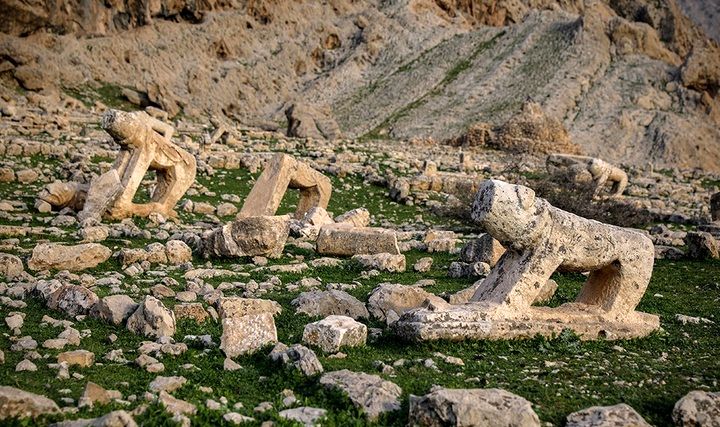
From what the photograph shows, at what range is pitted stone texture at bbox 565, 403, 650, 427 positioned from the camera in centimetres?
628

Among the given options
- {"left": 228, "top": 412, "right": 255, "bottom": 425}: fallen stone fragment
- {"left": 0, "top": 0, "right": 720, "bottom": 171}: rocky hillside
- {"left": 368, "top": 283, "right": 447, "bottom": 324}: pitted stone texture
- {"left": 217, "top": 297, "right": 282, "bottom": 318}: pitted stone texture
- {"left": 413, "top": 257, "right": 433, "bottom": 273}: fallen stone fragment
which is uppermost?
{"left": 228, "top": 412, "right": 255, "bottom": 425}: fallen stone fragment

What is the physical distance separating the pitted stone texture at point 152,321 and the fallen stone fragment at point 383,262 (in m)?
5.21

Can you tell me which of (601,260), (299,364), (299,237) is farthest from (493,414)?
(299,237)

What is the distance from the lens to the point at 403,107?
181 feet

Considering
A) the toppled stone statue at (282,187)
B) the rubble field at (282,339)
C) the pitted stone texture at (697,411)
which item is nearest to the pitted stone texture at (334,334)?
the rubble field at (282,339)

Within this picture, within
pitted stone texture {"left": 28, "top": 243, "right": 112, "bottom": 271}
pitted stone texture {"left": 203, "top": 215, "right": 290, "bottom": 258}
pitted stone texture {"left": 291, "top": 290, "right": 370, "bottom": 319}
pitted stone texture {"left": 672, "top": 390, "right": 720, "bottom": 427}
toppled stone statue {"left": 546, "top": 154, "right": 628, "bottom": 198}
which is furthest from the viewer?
toppled stone statue {"left": 546, "top": 154, "right": 628, "bottom": 198}

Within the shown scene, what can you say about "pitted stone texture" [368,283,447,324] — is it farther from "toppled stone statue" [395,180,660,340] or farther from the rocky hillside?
the rocky hillside

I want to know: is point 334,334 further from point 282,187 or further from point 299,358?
point 282,187

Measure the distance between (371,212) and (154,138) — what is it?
642cm

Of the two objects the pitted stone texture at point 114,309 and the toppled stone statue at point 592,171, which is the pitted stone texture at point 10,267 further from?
the toppled stone statue at point 592,171

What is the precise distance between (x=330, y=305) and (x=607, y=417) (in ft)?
14.2

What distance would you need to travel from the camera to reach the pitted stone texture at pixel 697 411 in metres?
6.50

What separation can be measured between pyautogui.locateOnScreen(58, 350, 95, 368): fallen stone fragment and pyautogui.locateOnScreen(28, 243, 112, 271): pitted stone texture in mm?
4796

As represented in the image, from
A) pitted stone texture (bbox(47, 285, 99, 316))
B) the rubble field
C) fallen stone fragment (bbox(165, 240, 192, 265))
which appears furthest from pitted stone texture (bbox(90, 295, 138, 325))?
fallen stone fragment (bbox(165, 240, 192, 265))
